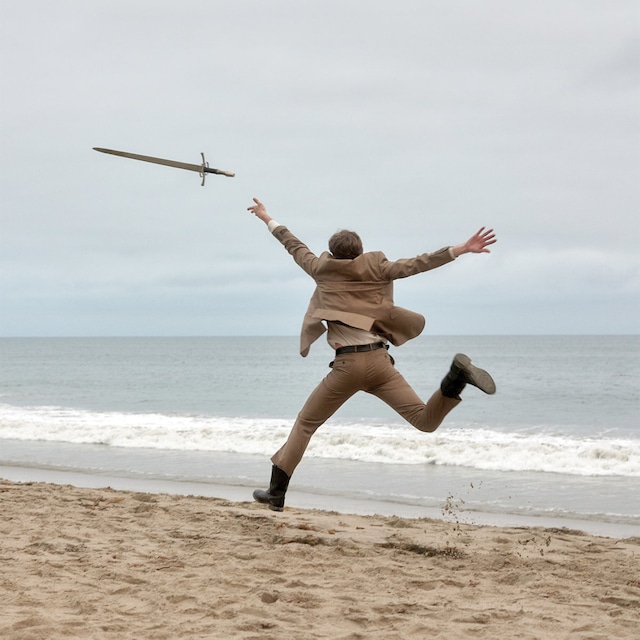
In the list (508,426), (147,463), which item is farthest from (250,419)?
(147,463)

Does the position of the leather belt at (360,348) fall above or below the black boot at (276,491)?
above

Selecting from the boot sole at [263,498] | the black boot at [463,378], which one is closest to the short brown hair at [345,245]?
the black boot at [463,378]

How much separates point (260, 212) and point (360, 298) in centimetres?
116

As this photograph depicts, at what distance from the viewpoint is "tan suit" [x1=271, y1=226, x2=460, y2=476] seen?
18.0 ft

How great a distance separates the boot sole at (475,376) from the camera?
512cm

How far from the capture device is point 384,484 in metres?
11.4

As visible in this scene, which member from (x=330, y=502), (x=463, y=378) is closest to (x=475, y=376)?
(x=463, y=378)

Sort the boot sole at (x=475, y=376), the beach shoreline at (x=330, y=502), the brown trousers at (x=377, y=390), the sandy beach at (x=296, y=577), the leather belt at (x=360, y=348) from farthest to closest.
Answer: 1. the beach shoreline at (x=330, y=502)
2. the leather belt at (x=360, y=348)
3. the brown trousers at (x=377, y=390)
4. the boot sole at (x=475, y=376)
5. the sandy beach at (x=296, y=577)

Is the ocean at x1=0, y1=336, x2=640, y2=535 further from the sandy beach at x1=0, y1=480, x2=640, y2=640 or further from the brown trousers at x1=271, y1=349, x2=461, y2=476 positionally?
the brown trousers at x1=271, y1=349, x2=461, y2=476

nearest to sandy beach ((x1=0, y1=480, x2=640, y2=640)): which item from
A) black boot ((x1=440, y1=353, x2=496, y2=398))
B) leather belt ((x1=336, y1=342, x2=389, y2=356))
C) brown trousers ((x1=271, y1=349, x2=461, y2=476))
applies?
brown trousers ((x1=271, y1=349, x2=461, y2=476))

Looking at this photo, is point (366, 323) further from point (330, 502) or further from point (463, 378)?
point (330, 502)

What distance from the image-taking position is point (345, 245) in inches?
221

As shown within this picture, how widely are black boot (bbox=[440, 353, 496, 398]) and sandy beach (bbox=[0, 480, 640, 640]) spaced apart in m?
1.35

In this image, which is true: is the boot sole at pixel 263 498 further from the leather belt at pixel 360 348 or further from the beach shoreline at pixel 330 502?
the beach shoreline at pixel 330 502
